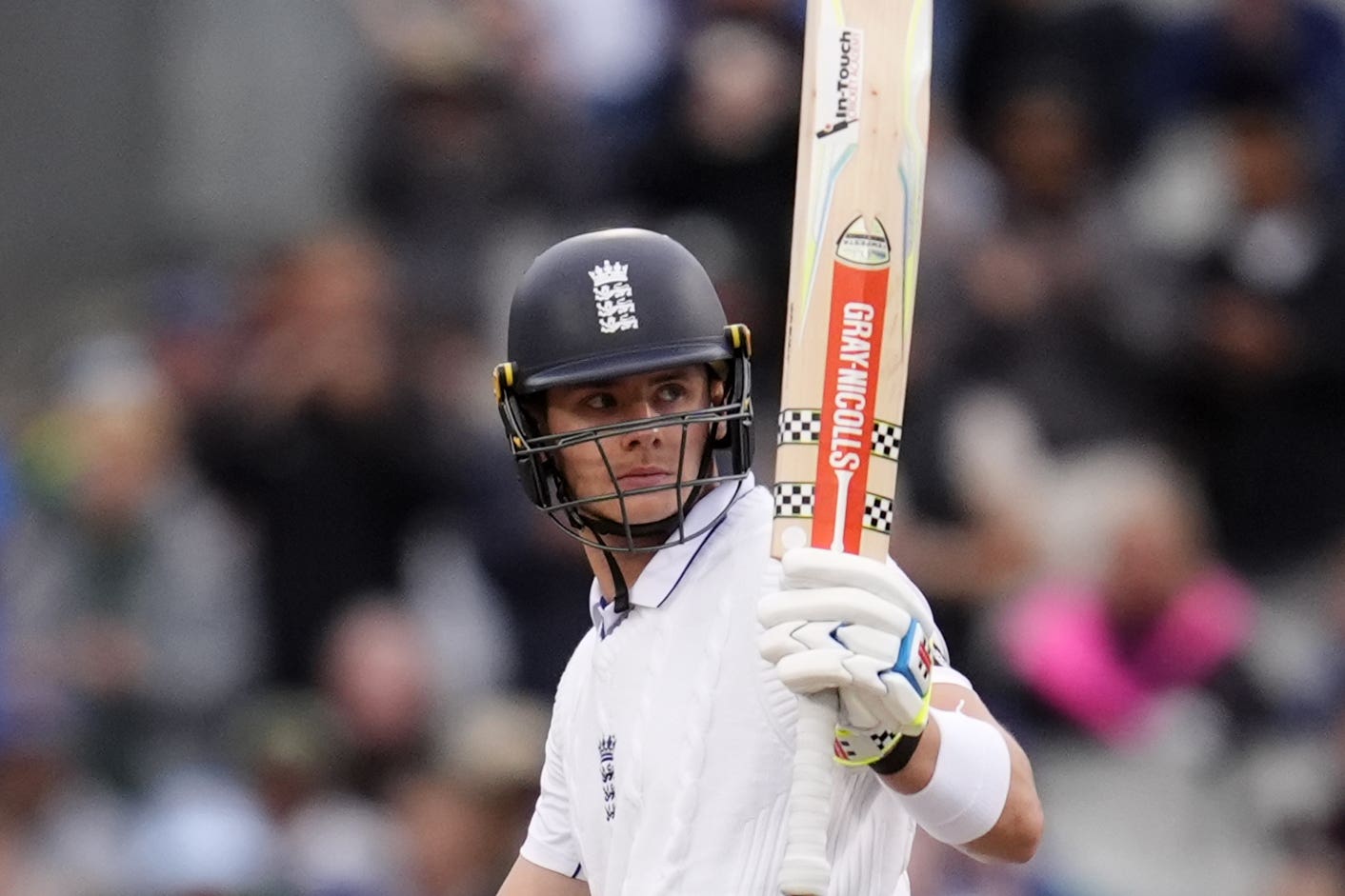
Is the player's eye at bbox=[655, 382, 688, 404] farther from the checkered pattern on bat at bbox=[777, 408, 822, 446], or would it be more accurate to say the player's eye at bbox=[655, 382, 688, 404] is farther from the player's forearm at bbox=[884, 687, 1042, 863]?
the player's forearm at bbox=[884, 687, 1042, 863]

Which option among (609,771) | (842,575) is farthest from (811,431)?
(609,771)

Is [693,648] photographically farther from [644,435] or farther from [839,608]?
[839,608]

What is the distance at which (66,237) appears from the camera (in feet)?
31.4

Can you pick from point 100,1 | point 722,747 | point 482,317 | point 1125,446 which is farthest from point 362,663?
point 722,747

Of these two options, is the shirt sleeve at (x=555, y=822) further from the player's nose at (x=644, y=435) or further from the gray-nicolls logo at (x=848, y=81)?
the gray-nicolls logo at (x=848, y=81)

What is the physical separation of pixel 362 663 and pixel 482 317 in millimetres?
1412

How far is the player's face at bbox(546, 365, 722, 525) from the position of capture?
3848 mm

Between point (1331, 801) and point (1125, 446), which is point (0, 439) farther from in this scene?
point (1331, 801)

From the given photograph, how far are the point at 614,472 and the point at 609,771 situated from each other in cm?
49

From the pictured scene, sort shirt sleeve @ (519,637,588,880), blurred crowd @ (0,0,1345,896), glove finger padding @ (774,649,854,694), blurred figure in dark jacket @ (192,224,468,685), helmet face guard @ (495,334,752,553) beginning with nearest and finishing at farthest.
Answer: glove finger padding @ (774,649,854,694), helmet face guard @ (495,334,752,553), shirt sleeve @ (519,637,588,880), blurred crowd @ (0,0,1345,896), blurred figure in dark jacket @ (192,224,468,685)

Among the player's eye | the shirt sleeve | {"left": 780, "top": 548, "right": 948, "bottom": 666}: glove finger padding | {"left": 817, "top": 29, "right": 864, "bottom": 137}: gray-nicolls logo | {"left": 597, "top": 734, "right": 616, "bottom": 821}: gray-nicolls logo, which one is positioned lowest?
the shirt sleeve

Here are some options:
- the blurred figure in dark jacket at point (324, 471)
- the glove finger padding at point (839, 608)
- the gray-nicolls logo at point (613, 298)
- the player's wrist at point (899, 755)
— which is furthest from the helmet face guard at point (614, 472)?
the blurred figure in dark jacket at point (324, 471)

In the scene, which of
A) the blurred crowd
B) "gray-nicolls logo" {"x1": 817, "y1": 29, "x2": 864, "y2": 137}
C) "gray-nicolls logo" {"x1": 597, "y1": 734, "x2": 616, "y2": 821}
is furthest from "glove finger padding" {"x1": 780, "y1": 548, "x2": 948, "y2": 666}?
the blurred crowd

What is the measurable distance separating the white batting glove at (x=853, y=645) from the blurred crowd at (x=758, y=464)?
3.24 metres
